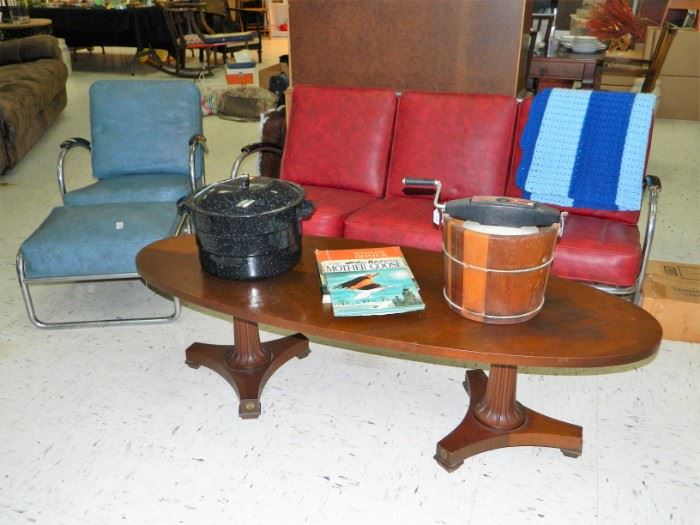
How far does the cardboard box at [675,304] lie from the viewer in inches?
92.9

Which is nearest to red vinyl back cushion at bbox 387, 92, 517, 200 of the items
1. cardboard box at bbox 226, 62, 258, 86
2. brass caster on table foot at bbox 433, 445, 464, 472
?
brass caster on table foot at bbox 433, 445, 464, 472

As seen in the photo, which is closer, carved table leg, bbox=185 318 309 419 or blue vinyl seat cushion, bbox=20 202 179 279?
carved table leg, bbox=185 318 309 419

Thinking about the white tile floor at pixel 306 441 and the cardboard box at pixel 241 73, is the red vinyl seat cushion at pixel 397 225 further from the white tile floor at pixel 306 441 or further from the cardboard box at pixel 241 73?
the cardboard box at pixel 241 73

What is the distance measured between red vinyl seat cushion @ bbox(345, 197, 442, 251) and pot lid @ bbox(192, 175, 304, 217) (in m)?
0.66

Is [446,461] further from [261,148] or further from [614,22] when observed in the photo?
[614,22]

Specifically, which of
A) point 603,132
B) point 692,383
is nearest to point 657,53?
point 603,132

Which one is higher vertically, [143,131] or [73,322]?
[143,131]

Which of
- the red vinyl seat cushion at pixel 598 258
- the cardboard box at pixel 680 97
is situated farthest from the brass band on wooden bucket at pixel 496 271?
the cardboard box at pixel 680 97

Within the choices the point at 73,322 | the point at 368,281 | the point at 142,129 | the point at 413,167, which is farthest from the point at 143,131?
the point at 368,281

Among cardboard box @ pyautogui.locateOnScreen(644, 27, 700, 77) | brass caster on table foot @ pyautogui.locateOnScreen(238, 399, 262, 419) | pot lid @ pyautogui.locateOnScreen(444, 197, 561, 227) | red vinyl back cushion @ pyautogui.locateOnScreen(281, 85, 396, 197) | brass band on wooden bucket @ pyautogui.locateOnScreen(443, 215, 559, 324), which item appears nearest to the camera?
brass band on wooden bucket @ pyautogui.locateOnScreen(443, 215, 559, 324)

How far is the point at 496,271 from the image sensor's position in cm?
150

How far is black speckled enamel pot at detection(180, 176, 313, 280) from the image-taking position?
174 cm

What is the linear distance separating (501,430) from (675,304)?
0.93 m

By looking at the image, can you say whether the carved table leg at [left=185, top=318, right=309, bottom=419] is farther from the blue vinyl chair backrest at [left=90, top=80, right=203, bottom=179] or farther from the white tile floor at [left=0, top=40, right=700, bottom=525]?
the blue vinyl chair backrest at [left=90, top=80, right=203, bottom=179]
